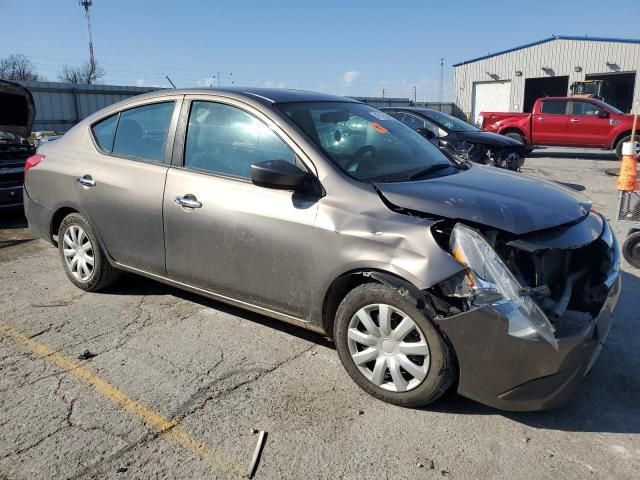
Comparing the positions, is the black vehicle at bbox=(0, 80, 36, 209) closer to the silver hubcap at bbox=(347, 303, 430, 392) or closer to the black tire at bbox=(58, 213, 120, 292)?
the black tire at bbox=(58, 213, 120, 292)

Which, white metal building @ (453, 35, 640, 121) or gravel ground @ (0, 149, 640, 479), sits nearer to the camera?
gravel ground @ (0, 149, 640, 479)

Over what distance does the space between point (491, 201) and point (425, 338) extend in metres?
0.84

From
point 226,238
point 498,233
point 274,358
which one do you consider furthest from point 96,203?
point 498,233

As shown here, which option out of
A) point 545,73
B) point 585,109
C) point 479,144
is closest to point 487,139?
point 479,144

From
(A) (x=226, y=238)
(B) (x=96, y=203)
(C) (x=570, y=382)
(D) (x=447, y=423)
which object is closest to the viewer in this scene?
(C) (x=570, y=382)

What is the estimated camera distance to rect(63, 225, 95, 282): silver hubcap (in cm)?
451

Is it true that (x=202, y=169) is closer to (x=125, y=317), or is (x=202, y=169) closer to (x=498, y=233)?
(x=125, y=317)

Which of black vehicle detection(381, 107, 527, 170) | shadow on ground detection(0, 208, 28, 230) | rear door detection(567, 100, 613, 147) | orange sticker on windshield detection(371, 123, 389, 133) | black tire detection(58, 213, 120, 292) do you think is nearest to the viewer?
orange sticker on windshield detection(371, 123, 389, 133)

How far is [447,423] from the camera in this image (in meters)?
2.79

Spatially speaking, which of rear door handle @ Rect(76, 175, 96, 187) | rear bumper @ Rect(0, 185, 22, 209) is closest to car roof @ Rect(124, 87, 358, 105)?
rear door handle @ Rect(76, 175, 96, 187)

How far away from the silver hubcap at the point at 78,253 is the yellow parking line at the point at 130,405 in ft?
2.67

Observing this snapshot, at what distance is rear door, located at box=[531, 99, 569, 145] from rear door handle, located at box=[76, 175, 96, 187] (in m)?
15.6

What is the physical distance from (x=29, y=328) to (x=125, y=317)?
26.4 inches

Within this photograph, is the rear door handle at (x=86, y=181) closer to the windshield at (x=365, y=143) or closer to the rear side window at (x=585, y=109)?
the windshield at (x=365, y=143)
